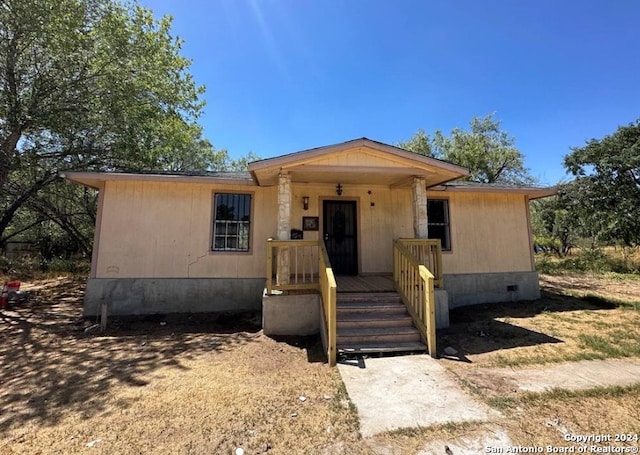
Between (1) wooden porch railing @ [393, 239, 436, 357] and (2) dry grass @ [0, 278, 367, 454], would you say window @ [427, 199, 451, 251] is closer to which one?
(1) wooden porch railing @ [393, 239, 436, 357]

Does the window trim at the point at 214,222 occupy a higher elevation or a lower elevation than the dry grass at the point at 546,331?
higher

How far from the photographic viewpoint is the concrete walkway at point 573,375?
3.49m

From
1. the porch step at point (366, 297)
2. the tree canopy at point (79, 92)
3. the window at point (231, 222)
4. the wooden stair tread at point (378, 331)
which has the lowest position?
the wooden stair tread at point (378, 331)

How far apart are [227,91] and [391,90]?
253 inches

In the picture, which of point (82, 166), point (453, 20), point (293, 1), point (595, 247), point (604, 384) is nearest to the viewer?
point (604, 384)

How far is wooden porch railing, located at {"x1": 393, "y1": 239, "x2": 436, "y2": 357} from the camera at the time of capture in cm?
461

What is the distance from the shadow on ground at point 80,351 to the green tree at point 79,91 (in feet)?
16.1

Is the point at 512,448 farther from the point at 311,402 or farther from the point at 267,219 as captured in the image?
the point at 267,219

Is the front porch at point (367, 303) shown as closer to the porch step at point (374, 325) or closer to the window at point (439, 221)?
the porch step at point (374, 325)

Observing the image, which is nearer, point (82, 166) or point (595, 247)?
point (82, 166)

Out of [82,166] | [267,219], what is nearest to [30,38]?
[82,166]

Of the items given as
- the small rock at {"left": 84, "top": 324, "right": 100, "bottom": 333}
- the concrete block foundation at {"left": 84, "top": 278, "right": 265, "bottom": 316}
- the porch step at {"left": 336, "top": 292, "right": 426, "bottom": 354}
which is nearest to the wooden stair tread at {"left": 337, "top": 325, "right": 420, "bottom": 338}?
the porch step at {"left": 336, "top": 292, "right": 426, "bottom": 354}

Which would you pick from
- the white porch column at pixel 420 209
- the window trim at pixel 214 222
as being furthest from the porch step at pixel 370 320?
the window trim at pixel 214 222

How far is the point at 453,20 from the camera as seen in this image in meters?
8.07
